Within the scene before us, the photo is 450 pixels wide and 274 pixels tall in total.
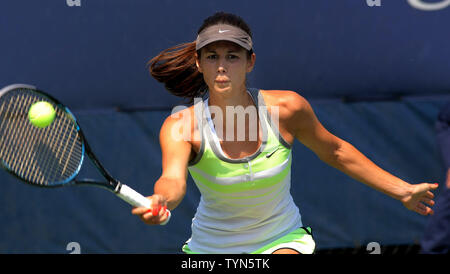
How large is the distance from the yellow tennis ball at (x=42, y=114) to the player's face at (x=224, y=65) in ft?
2.19

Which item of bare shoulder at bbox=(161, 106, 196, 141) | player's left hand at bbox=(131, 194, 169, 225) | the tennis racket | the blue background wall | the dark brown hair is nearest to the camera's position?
player's left hand at bbox=(131, 194, 169, 225)

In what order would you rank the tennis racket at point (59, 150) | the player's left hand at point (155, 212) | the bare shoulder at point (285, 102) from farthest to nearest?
the bare shoulder at point (285, 102) < the tennis racket at point (59, 150) < the player's left hand at point (155, 212)

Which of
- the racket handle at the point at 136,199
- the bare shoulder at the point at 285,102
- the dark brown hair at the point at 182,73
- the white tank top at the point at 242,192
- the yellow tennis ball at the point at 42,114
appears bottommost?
the racket handle at the point at 136,199

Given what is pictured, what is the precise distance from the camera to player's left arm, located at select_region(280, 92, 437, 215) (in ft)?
11.5

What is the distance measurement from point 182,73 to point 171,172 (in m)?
0.74

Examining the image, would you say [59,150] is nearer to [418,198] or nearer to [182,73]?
[182,73]

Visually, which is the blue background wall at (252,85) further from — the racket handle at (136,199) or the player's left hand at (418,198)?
the racket handle at (136,199)

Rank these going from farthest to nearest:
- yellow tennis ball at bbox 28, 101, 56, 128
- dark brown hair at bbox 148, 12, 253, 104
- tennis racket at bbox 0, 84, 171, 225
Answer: dark brown hair at bbox 148, 12, 253, 104, yellow tennis ball at bbox 28, 101, 56, 128, tennis racket at bbox 0, 84, 171, 225

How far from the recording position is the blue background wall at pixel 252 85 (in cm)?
512

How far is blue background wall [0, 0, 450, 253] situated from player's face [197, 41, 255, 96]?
1.80 meters

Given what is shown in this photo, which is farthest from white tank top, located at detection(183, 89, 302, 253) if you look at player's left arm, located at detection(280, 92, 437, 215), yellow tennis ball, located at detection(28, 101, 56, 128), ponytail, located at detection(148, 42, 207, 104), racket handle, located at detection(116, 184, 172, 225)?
yellow tennis ball, located at detection(28, 101, 56, 128)

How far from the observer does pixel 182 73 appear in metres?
3.76

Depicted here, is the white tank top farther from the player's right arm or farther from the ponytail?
the ponytail

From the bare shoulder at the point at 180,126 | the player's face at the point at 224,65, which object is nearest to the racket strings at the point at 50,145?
the bare shoulder at the point at 180,126
